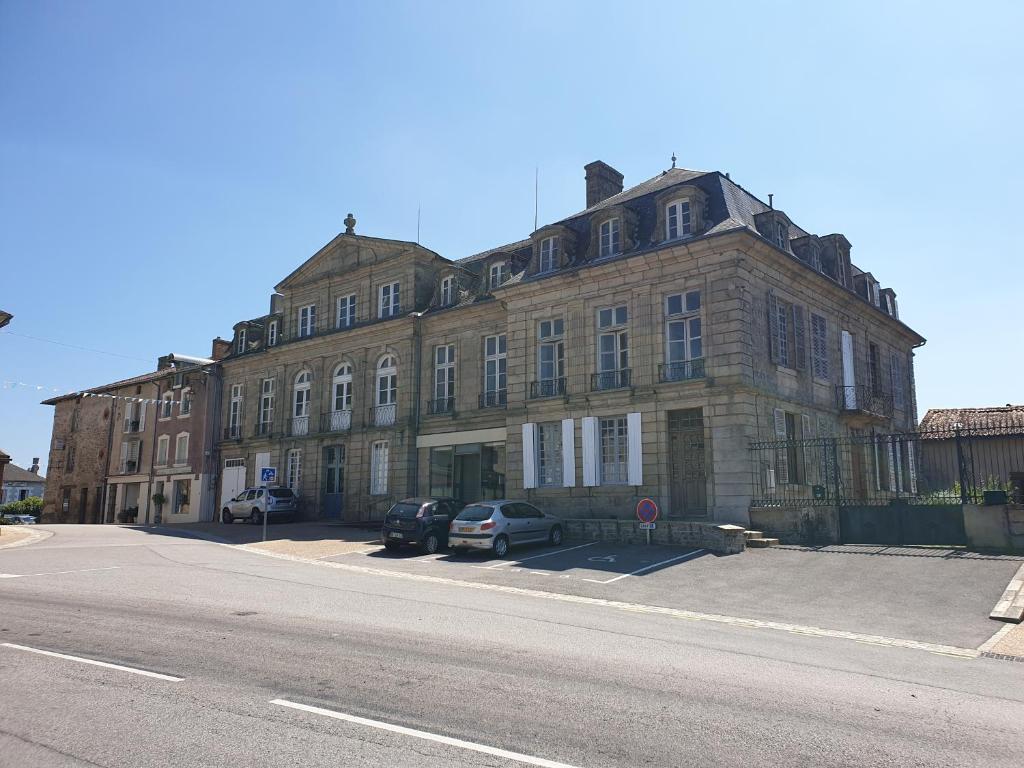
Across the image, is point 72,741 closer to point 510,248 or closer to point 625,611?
point 625,611

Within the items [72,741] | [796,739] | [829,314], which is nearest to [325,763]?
[72,741]

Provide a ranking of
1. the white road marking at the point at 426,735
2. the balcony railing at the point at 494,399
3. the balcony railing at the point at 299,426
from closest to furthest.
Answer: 1. the white road marking at the point at 426,735
2. the balcony railing at the point at 494,399
3. the balcony railing at the point at 299,426

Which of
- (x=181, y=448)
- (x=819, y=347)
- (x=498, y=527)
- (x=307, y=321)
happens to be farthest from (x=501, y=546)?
(x=181, y=448)

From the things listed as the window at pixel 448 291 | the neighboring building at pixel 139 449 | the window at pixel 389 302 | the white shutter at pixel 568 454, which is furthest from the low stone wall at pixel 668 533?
the neighboring building at pixel 139 449

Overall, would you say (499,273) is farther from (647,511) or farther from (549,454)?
(647,511)

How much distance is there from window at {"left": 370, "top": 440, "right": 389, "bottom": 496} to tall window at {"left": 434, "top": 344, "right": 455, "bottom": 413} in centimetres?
289

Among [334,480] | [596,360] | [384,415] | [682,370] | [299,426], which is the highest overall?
[596,360]

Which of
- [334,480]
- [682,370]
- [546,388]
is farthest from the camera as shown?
[334,480]

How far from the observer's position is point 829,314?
80.3 ft

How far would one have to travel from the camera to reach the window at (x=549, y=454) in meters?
22.8

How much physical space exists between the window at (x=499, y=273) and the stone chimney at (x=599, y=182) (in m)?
4.15

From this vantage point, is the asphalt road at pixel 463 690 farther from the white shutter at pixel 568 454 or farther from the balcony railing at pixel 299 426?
the balcony railing at pixel 299 426

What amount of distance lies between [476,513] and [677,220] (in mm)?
10150

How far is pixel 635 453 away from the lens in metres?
20.7
